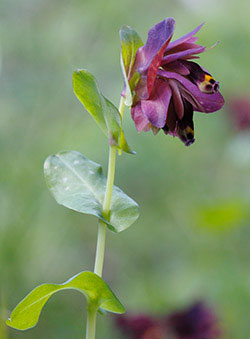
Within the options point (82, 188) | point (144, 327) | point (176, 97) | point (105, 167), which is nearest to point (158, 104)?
point (176, 97)

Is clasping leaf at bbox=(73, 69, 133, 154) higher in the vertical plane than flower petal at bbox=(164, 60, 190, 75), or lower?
lower

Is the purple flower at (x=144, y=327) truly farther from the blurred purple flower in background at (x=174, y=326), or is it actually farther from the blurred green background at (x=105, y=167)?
the blurred green background at (x=105, y=167)

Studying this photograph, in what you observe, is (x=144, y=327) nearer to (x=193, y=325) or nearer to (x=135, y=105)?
(x=193, y=325)

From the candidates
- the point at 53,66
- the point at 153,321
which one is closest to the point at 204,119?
the point at 53,66

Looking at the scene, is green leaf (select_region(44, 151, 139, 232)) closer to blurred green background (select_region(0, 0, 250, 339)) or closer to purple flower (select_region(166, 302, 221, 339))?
purple flower (select_region(166, 302, 221, 339))

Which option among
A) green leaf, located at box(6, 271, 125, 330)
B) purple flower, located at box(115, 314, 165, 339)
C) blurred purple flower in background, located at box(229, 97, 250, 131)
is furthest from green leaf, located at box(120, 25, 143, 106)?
blurred purple flower in background, located at box(229, 97, 250, 131)
